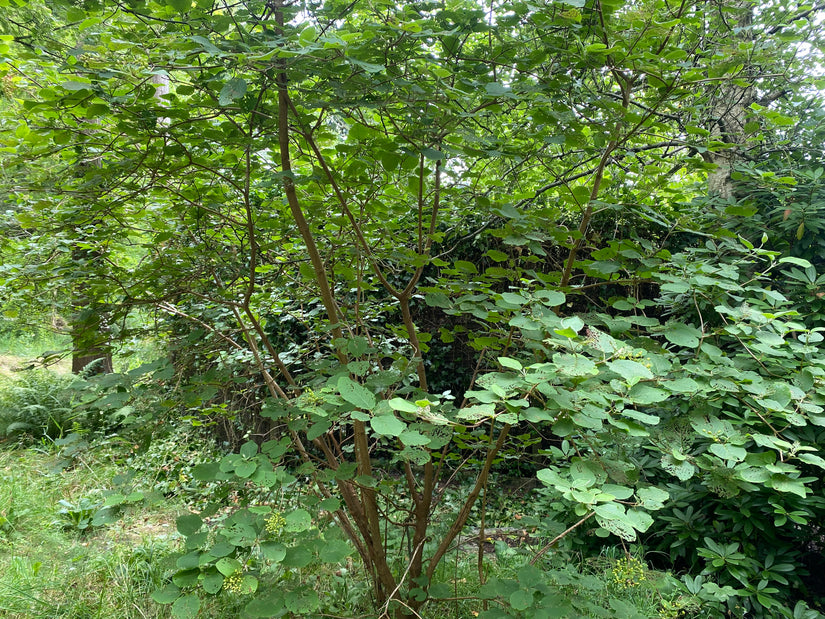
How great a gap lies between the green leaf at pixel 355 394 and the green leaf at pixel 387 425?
0.04 m

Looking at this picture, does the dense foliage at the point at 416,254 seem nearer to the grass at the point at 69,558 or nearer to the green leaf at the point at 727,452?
the green leaf at the point at 727,452

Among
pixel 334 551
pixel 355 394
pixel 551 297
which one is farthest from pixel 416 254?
pixel 334 551

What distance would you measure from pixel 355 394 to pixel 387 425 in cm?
12

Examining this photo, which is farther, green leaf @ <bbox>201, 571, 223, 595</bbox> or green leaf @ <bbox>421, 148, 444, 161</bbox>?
green leaf @ <bbox>421, 148, 444, 161</bbox>

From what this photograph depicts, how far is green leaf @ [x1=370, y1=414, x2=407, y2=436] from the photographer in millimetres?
935

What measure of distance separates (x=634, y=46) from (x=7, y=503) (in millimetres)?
4848

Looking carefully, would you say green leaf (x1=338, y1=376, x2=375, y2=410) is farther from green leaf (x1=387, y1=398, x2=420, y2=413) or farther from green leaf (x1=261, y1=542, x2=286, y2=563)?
green leaf (x1=261, y1=542, x2=286, y2=563)

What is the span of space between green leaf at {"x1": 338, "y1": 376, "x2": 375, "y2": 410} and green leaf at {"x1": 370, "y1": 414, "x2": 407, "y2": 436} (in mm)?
41

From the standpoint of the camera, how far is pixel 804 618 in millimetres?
2133

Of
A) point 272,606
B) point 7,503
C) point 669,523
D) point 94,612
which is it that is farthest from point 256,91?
point 7,503

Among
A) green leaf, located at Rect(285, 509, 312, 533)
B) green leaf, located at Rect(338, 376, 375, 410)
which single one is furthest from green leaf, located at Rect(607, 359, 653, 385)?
green leaf, located at Rect(285, 509, 312, 533)

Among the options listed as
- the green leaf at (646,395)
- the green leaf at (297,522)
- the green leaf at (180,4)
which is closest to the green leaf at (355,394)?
the green leaf at (297,522)

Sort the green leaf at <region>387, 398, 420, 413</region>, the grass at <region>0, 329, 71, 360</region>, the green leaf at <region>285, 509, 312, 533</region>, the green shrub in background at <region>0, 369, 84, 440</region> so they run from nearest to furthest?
the green leaf at <region>387, 398, 420, 413</region>
the green leaf at <region>285, 509, 312, 533</region>
the green shrub in background at <region>0, 369, 84, 440</region>
the grass at <region>0, 329, 71, 360</region>

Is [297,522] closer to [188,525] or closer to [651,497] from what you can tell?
[188,525]
